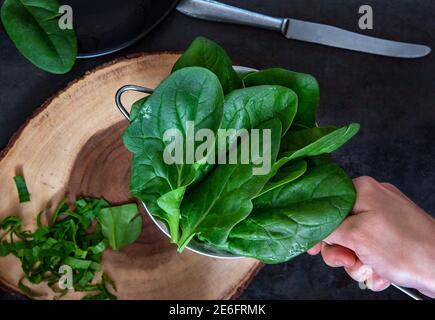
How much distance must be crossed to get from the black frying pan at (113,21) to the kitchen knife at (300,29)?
1.7 inches

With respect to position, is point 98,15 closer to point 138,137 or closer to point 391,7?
point 138,137

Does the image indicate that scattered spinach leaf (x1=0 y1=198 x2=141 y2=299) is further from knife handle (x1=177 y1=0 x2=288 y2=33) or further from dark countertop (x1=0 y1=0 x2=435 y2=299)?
knife handle (x1=177 y1=0 x2=288 y2=33)

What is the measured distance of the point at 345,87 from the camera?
85cm

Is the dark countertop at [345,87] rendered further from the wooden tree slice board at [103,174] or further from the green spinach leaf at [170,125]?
the green spinach leaf at [170,125]

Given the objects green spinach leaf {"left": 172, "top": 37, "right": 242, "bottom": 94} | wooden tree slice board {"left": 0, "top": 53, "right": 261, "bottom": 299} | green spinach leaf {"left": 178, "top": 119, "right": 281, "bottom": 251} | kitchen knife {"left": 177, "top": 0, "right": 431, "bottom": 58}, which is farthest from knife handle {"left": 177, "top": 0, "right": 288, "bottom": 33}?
green spinach leaf {"left": 178, "top": 119, "right": 281, "bottom": 251}

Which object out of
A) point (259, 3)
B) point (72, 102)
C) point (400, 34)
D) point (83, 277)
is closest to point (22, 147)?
point (72, 102)

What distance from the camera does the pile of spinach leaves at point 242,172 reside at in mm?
527

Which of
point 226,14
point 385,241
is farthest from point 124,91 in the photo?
point 385,241

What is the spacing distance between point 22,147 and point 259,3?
439mm

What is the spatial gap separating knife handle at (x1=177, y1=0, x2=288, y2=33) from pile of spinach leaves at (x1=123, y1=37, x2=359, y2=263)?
240 mm

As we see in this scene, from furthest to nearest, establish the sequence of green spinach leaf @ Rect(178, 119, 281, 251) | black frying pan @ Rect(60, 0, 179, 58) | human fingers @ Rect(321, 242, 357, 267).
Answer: black frying pan @ Rect(60, 0, 179, 58) < human fingers @ Rect(321, 242, 357, 267) < green spinach leaf @ Rect(178, 119, 281, 251)

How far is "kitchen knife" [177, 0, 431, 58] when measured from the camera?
2.66 feet

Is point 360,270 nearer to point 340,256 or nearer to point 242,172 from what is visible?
point 340,256

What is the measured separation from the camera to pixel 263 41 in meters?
0.84
